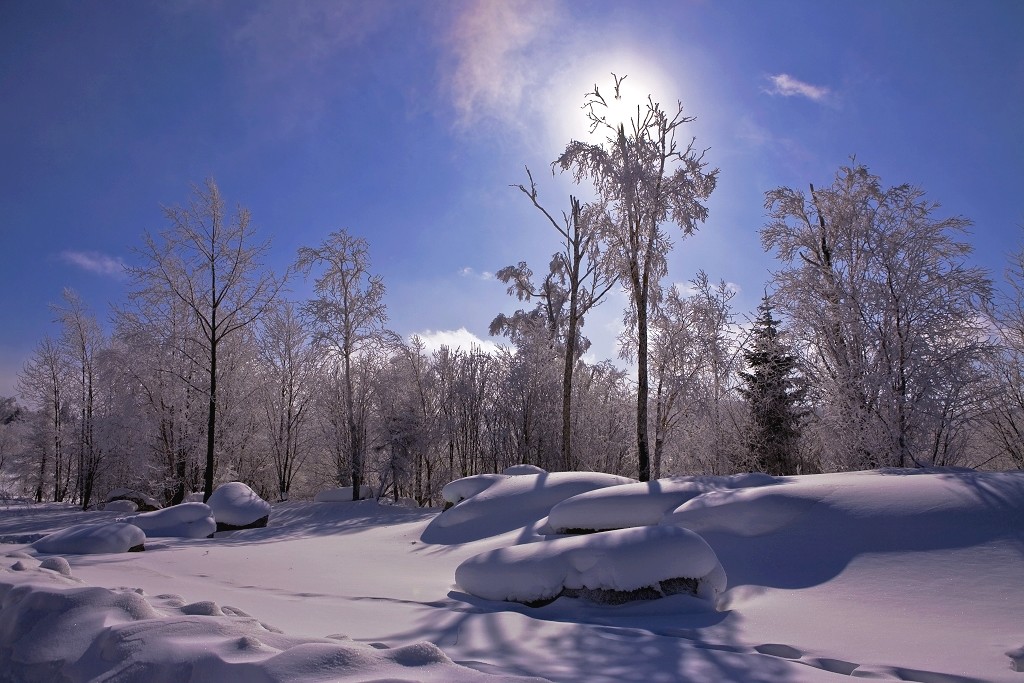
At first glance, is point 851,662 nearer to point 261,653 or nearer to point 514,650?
point 514,650

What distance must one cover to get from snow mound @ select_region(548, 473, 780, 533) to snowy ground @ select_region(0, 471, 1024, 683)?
40 mm

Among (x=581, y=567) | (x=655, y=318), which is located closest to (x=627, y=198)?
(x=655, y=318)

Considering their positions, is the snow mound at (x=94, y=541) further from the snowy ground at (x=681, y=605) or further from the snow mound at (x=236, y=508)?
the snow mound at (x=236, y=508)

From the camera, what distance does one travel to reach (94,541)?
8164mm

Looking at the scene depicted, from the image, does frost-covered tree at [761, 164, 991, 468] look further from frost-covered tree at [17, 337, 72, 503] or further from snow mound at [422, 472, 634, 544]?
frost-covered tree at [17, 337, 72, 503]

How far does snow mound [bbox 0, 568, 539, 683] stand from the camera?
7.97 ft

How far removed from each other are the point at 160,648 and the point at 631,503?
577cm

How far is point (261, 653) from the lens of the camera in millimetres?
2656

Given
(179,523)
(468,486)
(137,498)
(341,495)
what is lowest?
(137,498)

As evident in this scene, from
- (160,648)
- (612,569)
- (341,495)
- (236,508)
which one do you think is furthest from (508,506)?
(341,495)

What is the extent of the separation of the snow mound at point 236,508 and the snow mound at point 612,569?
919 cm

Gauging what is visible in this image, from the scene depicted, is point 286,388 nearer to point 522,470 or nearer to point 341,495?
point 341,495

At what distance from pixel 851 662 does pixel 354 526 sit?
1153 cm

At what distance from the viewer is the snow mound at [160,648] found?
2.43 metres
